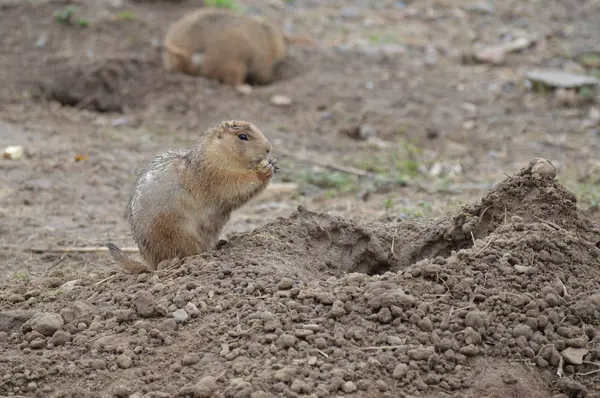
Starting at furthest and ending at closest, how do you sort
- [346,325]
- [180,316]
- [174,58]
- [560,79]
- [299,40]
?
1. [299,40]
2. [560,79]
3. [174,58]
4. [180,316]
5. [346,325]

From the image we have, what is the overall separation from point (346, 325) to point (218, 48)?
27.6 feet

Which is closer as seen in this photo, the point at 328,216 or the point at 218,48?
the point at 328,216

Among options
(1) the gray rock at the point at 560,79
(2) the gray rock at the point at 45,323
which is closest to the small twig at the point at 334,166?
(1) the gray rock at the point at 560,79

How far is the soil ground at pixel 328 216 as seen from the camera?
12.9ft

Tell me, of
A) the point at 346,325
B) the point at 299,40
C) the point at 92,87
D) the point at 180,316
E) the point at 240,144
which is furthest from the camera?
the point at 299,40

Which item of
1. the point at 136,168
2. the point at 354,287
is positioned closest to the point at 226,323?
the point at 354,287

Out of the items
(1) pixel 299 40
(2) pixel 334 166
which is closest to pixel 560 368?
(2) pixel 334 166

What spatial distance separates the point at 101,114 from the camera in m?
10.9

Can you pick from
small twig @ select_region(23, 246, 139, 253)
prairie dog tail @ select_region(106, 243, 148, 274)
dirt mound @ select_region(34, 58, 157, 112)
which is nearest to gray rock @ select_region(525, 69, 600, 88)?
dirt mound @ select_region(34, 58, 157, 112)

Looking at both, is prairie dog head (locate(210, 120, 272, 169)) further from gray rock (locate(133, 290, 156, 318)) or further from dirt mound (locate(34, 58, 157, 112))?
dirt mound (locate(34, 58, 157, 112))

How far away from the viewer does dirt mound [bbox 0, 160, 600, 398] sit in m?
3.82

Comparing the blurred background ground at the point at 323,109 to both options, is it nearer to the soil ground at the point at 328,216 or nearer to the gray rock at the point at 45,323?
the soil ground at the point at 328,216

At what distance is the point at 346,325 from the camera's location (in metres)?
4.11

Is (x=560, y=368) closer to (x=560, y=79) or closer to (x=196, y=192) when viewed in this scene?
(x=196, y=192)
